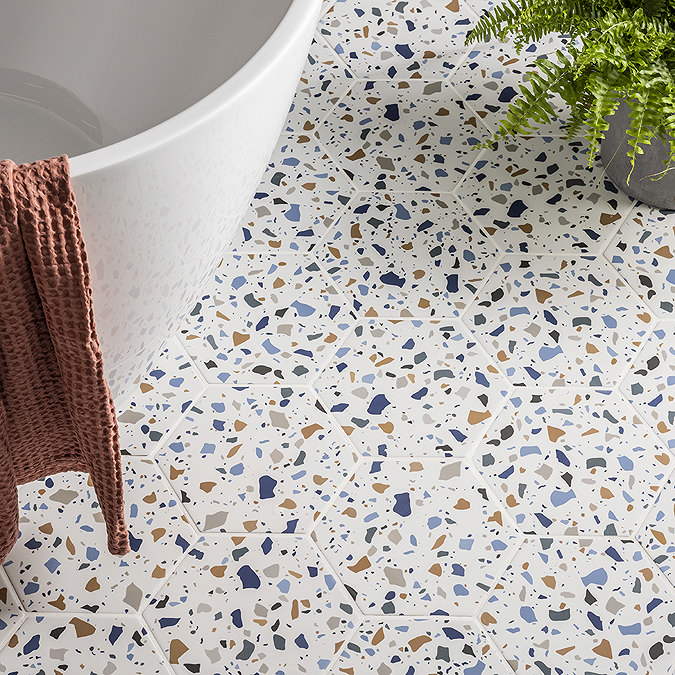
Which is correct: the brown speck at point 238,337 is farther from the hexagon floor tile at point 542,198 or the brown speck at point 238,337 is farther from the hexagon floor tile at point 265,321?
the hexagon floor tile at point 542,198

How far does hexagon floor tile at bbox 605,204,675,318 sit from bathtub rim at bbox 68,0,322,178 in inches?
33.8

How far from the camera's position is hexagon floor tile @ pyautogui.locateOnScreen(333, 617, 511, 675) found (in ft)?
3.56

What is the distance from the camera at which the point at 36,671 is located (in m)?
1.06

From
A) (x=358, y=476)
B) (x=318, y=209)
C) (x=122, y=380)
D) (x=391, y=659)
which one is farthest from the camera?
(x=318, y=209)

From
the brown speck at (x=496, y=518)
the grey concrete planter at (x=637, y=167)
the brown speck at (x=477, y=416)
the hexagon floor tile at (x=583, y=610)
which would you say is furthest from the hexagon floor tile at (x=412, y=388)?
the grey concrete planter at (x=637, y=167)

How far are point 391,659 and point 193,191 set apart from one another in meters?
0.68

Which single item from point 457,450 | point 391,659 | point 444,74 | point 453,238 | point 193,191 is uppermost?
point 193,191

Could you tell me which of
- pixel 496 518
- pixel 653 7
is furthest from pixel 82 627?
pixel 653 7

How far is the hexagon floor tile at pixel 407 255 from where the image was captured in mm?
1414

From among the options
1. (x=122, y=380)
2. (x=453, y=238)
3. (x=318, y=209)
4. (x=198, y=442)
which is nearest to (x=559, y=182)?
(x=453, y=238)

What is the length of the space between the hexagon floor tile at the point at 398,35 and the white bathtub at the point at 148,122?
A: 0.56 metres

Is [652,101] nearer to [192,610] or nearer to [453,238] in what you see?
[453,238]

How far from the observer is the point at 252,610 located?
1.12m

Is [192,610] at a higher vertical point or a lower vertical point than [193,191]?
lower
